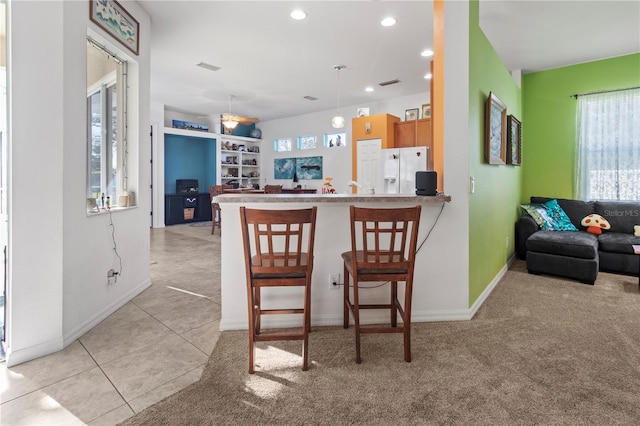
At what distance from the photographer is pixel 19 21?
6.66 feet

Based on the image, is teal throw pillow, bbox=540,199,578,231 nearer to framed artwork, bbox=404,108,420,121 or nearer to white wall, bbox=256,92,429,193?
framed artwork, bbox=404,108,420,121

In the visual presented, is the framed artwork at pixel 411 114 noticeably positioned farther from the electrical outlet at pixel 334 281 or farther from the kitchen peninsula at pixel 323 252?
the electrical outlet at pixel 334 281

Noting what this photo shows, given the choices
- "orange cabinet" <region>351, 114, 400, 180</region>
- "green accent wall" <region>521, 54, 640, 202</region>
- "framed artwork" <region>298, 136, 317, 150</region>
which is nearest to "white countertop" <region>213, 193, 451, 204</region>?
"green accent wall" <region>521, 54, 640, 202</region>

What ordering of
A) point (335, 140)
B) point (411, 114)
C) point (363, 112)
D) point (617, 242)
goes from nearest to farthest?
point (617, 242) → point (411, 114) → point (363, 112) → point (335, 140)

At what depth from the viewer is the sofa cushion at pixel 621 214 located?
171 inches

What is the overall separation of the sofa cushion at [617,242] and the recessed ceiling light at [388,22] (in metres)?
3.76

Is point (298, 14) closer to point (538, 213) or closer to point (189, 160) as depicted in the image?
point (538, 213)

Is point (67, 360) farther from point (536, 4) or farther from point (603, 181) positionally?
point (603, 181)

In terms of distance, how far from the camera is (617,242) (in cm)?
405

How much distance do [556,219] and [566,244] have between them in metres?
0.97

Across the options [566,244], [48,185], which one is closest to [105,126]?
[48,185]

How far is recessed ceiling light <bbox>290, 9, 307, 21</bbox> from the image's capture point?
3.64 m

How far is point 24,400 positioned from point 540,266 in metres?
4.86

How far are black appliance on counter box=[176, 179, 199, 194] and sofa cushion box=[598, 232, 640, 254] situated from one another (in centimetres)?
876
